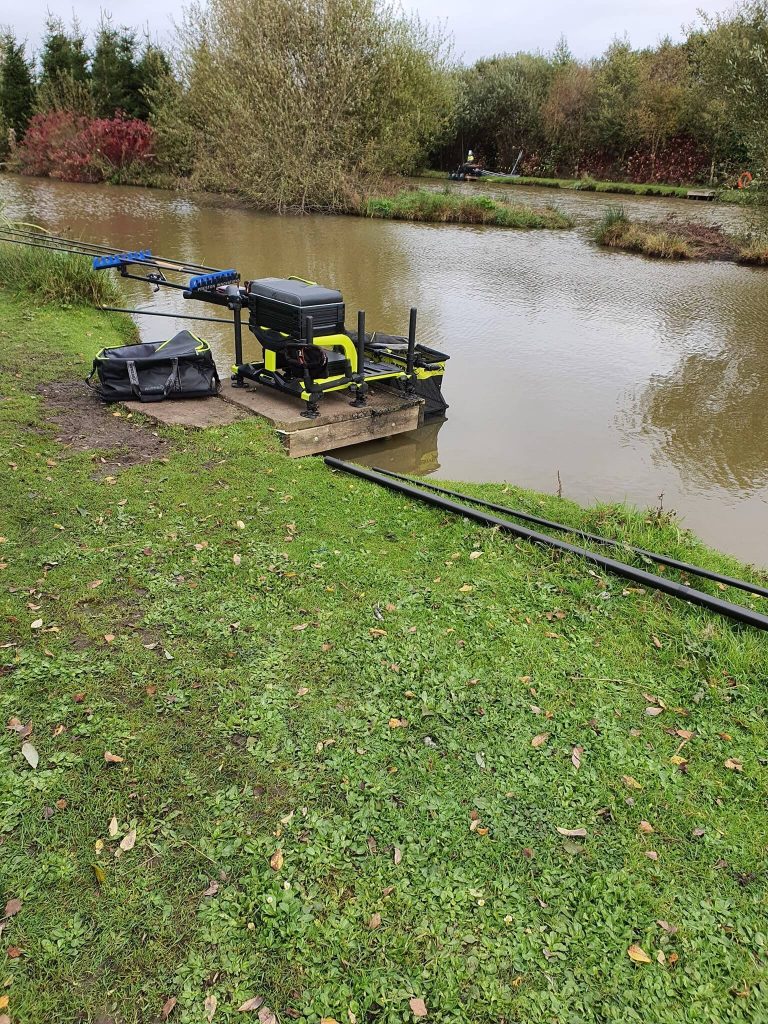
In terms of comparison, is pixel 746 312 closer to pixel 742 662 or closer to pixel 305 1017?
pixel 742 662

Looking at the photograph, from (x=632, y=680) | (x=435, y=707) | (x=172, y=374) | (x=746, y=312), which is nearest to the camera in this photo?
(x=435, y=707)

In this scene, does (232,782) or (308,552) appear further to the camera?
(308,552)

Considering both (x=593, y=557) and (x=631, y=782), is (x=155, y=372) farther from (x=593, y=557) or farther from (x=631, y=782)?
(x=631, y=782)

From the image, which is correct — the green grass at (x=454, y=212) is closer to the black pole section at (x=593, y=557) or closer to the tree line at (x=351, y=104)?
the tree line at (x=351, y=104)

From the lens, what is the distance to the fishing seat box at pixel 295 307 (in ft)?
19.9

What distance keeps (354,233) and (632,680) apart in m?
17.4

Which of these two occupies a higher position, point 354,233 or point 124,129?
point 124,129

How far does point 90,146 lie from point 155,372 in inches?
1000

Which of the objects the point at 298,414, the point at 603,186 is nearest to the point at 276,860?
the point at 298,414

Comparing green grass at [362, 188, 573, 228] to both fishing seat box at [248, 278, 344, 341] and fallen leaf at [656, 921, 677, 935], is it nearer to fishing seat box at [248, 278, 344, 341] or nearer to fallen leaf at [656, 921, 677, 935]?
fishing seat box at [248, 278, 344, 341]

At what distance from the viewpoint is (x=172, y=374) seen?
22.2ft

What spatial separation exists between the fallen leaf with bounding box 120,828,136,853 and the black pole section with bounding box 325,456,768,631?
9.50 feet

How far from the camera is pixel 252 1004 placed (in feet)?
7.04

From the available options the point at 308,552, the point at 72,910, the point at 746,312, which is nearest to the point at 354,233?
the point at 746,312
